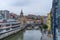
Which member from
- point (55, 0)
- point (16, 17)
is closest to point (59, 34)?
point (55, 0)

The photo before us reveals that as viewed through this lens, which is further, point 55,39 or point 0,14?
point 0,14

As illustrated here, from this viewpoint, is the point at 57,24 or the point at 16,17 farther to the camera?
the point at 16,17

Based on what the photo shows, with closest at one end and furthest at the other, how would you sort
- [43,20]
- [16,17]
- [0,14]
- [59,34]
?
[59,34], [43,20], [0,14], [16,17]

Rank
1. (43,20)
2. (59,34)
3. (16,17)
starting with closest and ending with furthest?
(59,34)
(43,20)
(16,17)

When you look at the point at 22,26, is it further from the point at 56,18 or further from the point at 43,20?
the point at 56,18

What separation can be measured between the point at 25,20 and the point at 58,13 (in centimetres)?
2099

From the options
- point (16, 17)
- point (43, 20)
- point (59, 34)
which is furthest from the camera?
point (16, 17)

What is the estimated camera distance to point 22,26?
74.3ft

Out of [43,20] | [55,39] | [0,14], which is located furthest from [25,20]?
[55,39]

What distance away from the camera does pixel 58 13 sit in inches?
33.3

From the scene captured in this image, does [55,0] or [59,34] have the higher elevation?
[55,0]

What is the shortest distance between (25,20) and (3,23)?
6698mm

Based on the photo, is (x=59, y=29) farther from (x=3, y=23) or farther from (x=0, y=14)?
(x=0, y=14)

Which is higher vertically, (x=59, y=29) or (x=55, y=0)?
(x=55, y=0)
